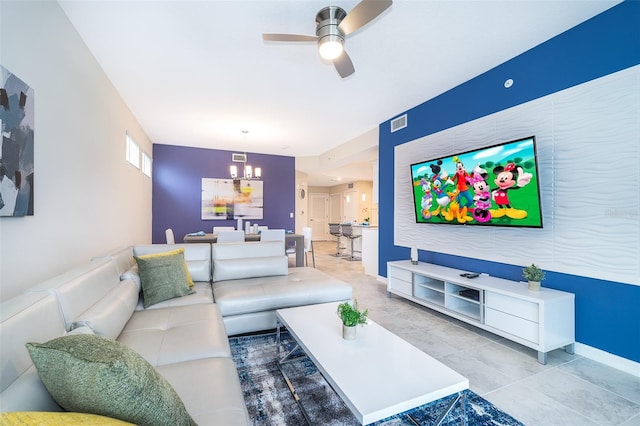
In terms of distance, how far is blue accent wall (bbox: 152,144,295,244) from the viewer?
6.20m

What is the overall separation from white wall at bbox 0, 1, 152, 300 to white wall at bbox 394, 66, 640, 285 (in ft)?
12.9

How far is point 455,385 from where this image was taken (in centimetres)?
132

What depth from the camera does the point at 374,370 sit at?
1451 millimetres

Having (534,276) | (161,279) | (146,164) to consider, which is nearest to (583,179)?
(534,276)

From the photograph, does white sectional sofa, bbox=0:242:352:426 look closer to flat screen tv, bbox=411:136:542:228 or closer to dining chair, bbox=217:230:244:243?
dining chair, bbox=217:230:244:243

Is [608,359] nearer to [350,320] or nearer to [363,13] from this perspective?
[350,320]

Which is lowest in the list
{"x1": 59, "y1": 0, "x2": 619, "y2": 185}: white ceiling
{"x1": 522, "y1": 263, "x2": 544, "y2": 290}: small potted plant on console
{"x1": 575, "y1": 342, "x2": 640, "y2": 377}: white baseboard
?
{"x1": 575, "y1": 342, "x2": 640, "y2": 377}: white baseboard

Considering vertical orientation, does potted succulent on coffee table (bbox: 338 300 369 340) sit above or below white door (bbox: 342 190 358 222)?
below

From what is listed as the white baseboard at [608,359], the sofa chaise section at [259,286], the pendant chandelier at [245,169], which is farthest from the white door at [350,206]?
the white baseboard at [608,359]

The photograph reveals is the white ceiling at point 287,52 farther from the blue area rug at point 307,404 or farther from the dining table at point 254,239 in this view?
the blue area rug at point 307,404

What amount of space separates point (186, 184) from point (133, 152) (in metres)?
1.96

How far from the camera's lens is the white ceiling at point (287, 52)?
84.2 inches

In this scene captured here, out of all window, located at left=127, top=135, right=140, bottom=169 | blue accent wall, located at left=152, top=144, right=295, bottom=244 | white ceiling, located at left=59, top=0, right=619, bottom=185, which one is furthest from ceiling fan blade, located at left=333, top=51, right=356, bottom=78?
blue accent wall, located at left=152, top=144, right=295, bottom=244

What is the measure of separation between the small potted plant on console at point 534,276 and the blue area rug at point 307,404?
122cm
